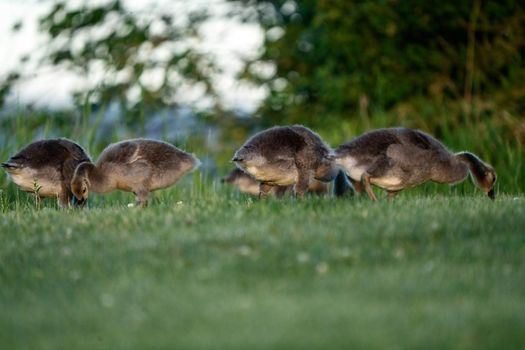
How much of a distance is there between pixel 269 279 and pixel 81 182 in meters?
3.95

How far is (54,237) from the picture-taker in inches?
297

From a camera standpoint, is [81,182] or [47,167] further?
[47,167]

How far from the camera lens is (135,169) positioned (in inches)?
383

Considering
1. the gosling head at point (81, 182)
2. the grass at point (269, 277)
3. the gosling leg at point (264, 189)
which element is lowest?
the gosling leg at point (264, 189)

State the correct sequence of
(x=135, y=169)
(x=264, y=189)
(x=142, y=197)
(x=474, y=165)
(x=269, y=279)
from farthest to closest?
1. (x=264, y=189)
2. (x=474, y=165)
3. (x=142, y=197)
4. (x=135, y=169)
5. (x=269, y=279)

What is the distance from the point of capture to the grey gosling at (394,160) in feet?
31.5

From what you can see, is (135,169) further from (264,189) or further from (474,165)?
(474,165)

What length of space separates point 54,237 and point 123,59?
40.5 ft

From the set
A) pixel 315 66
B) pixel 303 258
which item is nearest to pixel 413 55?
pixel 315 66

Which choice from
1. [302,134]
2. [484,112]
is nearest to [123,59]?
[484,112]

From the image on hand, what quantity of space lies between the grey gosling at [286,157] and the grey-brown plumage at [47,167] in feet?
6.13

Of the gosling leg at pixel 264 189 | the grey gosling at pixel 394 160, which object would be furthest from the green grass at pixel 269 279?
the gosling leg at pixel 264 189

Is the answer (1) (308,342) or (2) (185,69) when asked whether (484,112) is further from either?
(1) (308,342)

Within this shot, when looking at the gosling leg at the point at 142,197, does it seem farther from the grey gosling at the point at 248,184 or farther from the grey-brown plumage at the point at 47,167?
the grey gosling at the point at 248,184
